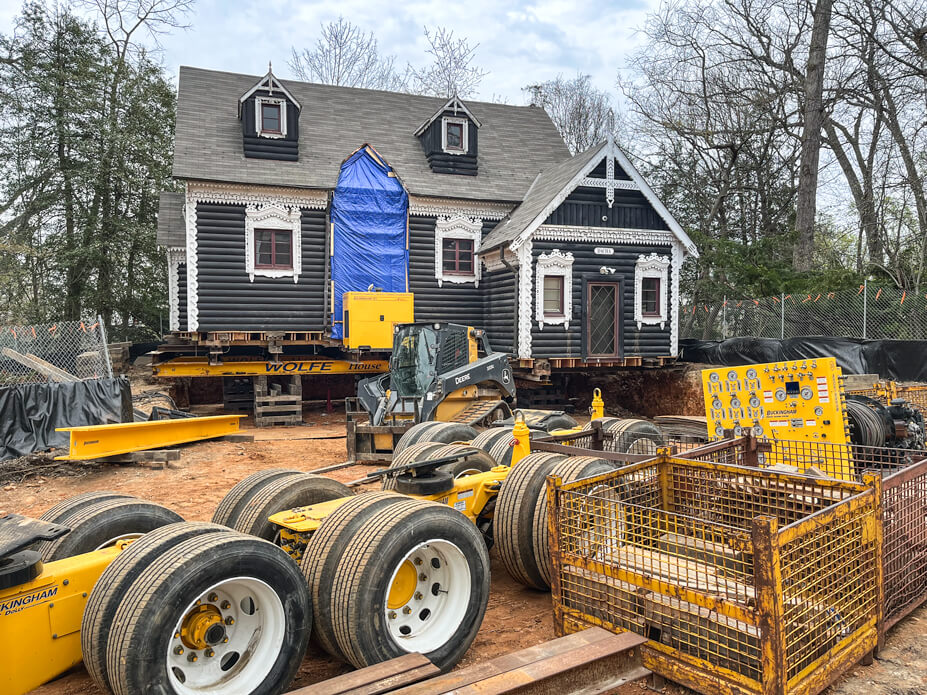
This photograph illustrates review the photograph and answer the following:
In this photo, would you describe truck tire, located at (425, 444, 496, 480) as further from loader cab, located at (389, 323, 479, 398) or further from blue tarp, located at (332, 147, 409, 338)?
blue tarp, located at (332, 147, 409, 338)

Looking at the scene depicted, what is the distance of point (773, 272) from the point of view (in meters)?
21.9

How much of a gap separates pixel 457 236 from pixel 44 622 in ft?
58.1

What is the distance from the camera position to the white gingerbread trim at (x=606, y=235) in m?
18.6

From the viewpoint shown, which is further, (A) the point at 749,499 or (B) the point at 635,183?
(B) the point at 635,183

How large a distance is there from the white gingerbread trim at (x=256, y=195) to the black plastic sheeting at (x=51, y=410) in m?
7.02

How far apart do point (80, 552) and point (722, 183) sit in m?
29.0

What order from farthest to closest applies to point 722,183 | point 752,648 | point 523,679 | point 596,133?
point 596,133
point 722,183
point 752,648
point 523,679

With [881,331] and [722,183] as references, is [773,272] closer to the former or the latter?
[881,331]

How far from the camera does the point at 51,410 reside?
11.7 metres

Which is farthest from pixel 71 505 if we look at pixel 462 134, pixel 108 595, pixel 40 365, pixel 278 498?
pixel 462 134

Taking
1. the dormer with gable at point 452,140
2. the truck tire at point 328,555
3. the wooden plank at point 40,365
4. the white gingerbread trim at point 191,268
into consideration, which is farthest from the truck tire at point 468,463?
the dormer with gable at point 452,140

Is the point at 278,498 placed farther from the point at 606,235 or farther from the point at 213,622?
the point at 606,235

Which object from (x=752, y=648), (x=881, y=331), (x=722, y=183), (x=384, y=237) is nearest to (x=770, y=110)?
(x=722, y=183)

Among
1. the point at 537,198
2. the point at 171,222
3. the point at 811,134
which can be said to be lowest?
the point at 171,222
